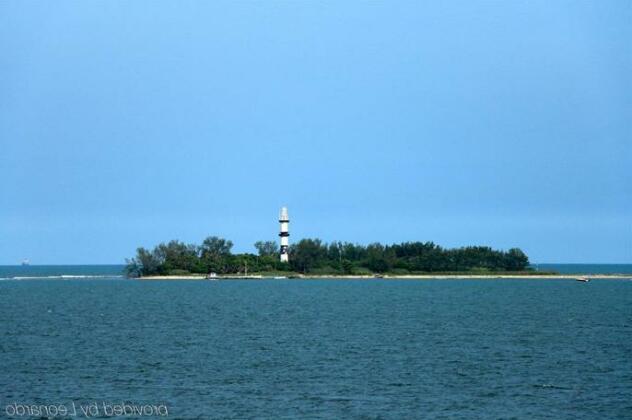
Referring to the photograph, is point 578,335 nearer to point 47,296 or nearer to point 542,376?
point 542,376

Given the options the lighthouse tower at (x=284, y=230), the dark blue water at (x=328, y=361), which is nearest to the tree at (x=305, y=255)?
the lighthouse tower at (x=284, y=230)

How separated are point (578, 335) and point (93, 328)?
33.4m

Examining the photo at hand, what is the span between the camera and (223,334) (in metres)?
66.4

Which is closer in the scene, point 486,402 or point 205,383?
point 486,402

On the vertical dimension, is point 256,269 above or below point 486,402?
above

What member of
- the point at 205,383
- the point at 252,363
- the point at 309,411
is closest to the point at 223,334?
the point at 252,363

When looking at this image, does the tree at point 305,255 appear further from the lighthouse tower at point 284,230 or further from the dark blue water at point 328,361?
the dark blue water at point 328,361

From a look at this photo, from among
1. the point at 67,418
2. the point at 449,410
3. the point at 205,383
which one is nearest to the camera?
the point at 67,418

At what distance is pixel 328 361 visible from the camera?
167 ft

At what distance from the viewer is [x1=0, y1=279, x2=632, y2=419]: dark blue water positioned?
127ft

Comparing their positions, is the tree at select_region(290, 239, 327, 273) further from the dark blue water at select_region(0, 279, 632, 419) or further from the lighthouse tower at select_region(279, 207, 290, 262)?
the dark blue water at select_region(0, 279, 632, 419)

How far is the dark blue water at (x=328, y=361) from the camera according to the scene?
127ft

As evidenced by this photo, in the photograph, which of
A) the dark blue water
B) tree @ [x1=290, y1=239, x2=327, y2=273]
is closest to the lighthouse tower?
tree @ [x1=290, y1=239, x2=327, y2=273]

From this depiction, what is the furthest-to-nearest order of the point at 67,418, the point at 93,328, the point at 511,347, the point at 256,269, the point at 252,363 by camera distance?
the point at 256,269 → the point at 93,328 → the point at 511,347 → the point at 252,363 → the point at 67,418
